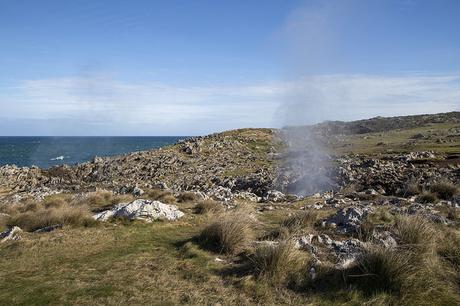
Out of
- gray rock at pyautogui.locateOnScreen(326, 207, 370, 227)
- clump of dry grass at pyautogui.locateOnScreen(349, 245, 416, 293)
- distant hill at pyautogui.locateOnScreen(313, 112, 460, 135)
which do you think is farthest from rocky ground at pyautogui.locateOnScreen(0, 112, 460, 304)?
distant hill at pyautogui.locateOnScreen(313, 112, 460, 135)

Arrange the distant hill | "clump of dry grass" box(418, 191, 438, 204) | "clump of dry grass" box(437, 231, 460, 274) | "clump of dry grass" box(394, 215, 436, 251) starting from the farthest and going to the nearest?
the distant hill
"clump of dry grass" box(418, 191, 438, 204)
"clump of dry grass" box(394, 215, 436, 251)
"clump of dry grass" box(437, 231, 460, 274)

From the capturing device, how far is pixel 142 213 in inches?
503

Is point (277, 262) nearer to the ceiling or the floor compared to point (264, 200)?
nearer to the ceiling

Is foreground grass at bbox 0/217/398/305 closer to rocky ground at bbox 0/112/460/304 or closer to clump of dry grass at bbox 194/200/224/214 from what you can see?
rocky ground at bbox 0/112/460/304

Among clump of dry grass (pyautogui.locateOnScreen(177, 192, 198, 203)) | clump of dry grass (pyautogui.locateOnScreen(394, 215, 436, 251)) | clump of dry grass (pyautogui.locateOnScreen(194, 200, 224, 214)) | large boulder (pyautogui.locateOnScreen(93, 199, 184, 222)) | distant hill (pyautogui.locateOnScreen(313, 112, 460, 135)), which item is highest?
distant hill (pyautogui.locateOnScreen(313, 112, 460, 135))

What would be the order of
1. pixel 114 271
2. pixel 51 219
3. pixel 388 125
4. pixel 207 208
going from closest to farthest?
1. pixel 114 271
2. pixel 51 219
3. pixel 207 208
4. pixel 388 125

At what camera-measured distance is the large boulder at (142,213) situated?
1273cm

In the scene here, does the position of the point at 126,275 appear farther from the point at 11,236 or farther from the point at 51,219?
the point at 51,219

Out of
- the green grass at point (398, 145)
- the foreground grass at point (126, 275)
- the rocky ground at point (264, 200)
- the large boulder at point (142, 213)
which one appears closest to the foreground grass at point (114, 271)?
the foreground grass at point (126, 275)

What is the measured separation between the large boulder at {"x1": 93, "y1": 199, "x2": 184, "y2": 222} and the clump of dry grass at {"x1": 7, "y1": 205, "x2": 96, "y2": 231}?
0.40m

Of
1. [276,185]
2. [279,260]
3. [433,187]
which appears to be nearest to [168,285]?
[279,260]

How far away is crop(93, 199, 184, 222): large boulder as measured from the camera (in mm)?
12734

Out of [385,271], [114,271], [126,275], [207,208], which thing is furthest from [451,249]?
[207,208]

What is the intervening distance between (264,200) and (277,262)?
11992mm
